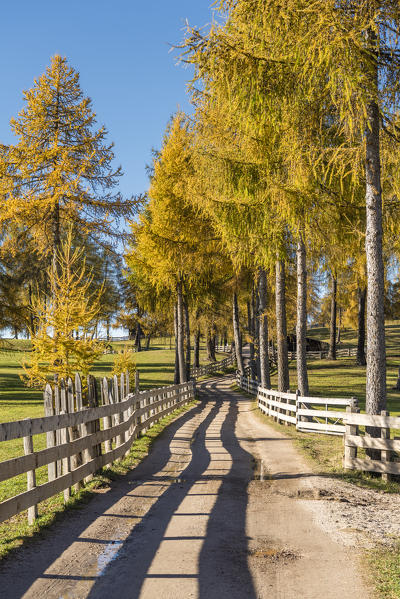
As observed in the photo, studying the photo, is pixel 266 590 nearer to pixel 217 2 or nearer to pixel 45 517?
pixel 45 517

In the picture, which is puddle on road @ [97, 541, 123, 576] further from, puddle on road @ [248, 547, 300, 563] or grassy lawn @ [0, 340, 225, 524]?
grassy lawn @ [0, 340, 225, 524]

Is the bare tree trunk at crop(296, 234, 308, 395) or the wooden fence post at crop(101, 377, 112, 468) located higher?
the bare tree trunk at crop(296, 234, 308, 395)

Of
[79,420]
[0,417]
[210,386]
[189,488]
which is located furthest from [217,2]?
[210,386]

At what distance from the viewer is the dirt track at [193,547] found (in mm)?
4512

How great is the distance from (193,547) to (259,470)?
440cm

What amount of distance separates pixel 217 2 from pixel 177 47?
128 centimetres

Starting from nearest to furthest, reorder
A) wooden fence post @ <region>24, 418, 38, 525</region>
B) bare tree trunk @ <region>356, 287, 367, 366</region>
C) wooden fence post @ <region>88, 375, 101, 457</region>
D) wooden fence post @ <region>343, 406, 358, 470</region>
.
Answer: wooden fence post @ <region>24, 418, 38, 525</region>
wooden fence post @ <region>88, 375, 101, 457</region>
wooden fence post @ <region>343, 406, 358, 470</region>
bare tree trunk @ <region>356, 287, 367, 366</region>

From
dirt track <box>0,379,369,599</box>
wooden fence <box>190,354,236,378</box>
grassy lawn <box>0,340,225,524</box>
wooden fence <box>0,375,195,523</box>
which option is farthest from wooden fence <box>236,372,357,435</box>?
wooden fence <box>190,354,236,378</box>

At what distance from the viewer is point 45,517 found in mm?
6453

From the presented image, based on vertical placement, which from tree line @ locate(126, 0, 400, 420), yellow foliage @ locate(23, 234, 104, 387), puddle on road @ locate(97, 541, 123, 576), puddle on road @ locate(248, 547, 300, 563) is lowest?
puddle on road @ locate(248, 547, 300, 563)

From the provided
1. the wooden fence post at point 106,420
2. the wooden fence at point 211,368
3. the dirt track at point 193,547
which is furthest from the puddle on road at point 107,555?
the wooden fence at point 211,368

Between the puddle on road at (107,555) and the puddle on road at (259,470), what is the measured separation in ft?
12.4

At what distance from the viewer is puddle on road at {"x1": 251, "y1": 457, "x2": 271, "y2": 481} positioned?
9.03 meters

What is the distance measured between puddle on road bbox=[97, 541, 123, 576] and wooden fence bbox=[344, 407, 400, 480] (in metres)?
4.93
